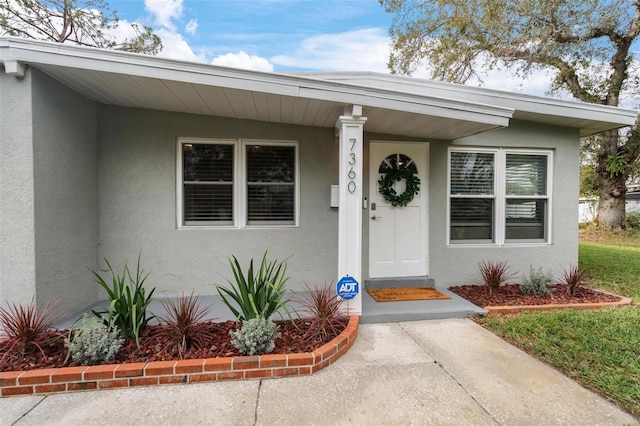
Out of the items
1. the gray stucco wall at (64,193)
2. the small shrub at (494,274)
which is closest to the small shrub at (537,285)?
the small shrub at (494,274)

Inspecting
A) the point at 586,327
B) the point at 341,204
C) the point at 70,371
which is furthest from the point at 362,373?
the point at 586,327

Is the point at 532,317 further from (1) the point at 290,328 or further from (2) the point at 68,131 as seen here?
(2) the point at 68,131

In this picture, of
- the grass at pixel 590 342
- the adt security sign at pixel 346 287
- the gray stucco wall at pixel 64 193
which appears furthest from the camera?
the adt security sign at pixel 346 287

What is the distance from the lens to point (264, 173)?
4488 millimetres

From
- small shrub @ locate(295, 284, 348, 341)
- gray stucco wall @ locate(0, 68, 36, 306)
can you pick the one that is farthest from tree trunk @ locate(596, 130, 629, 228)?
gray stucco wall @ locate(0, 68, 36, 306)

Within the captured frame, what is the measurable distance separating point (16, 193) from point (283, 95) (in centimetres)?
272

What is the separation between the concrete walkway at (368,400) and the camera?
2.08 meters

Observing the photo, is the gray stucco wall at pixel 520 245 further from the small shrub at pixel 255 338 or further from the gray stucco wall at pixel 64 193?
the gray stucco wall at pixel 64 193

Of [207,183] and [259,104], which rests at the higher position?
[259,104]

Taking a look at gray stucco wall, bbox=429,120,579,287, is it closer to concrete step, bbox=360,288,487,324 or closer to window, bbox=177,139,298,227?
concrete step, bbox=360,288,487,324

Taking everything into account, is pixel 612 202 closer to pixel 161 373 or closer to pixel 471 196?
pixel 471 196

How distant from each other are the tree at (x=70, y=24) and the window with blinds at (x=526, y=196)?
42.0 feet

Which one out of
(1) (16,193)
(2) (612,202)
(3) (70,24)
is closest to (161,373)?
(1) (16,193)

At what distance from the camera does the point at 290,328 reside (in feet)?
10.4
